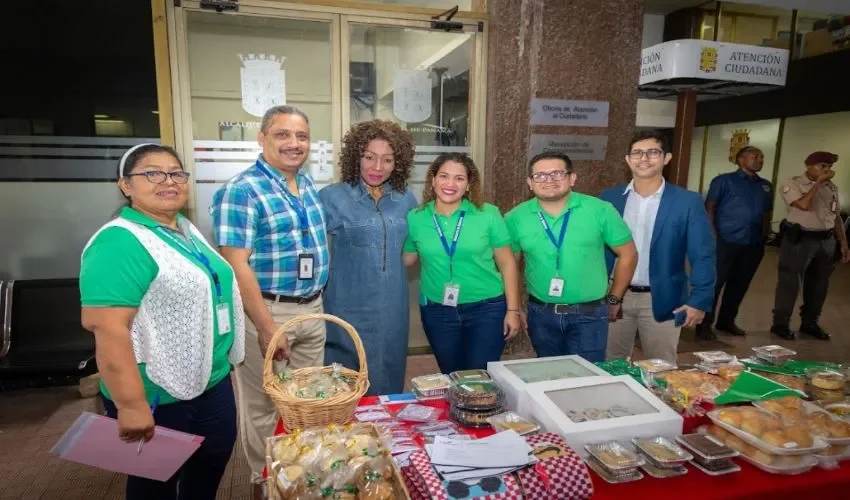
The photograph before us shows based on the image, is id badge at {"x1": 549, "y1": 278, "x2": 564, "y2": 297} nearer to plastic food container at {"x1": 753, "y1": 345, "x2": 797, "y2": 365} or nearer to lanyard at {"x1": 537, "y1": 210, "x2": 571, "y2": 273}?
lanyard at {"x1": 537, "y1": 210, "x2": 571, "y2": 273}

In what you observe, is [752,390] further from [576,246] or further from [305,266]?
[305,266]

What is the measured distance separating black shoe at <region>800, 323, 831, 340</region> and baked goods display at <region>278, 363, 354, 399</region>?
5.07m

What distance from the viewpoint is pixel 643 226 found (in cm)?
258

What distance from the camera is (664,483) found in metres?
1.39

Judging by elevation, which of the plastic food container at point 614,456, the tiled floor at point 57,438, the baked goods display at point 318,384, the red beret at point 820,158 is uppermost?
the red beret at point 820,158

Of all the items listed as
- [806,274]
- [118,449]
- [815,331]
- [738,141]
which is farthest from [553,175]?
[738,141]

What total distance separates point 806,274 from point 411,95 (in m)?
4.17

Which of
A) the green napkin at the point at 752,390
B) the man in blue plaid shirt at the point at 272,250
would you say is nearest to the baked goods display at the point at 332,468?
the man in blue plaid shirt at the point at 272,250

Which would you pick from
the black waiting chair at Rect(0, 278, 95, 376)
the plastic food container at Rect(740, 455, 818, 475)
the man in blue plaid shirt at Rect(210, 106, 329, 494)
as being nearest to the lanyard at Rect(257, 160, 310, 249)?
the man in blue plaid shirt at Rect(210, 106, 329, 494)

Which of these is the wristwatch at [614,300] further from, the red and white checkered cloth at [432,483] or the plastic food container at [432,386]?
the red and white checkered cloth at [432,483]

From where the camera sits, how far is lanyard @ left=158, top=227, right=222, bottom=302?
1526 mm

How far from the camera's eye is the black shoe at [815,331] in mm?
4773

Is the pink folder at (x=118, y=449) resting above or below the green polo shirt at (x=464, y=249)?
below

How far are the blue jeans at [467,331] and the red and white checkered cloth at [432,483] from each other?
115cm
